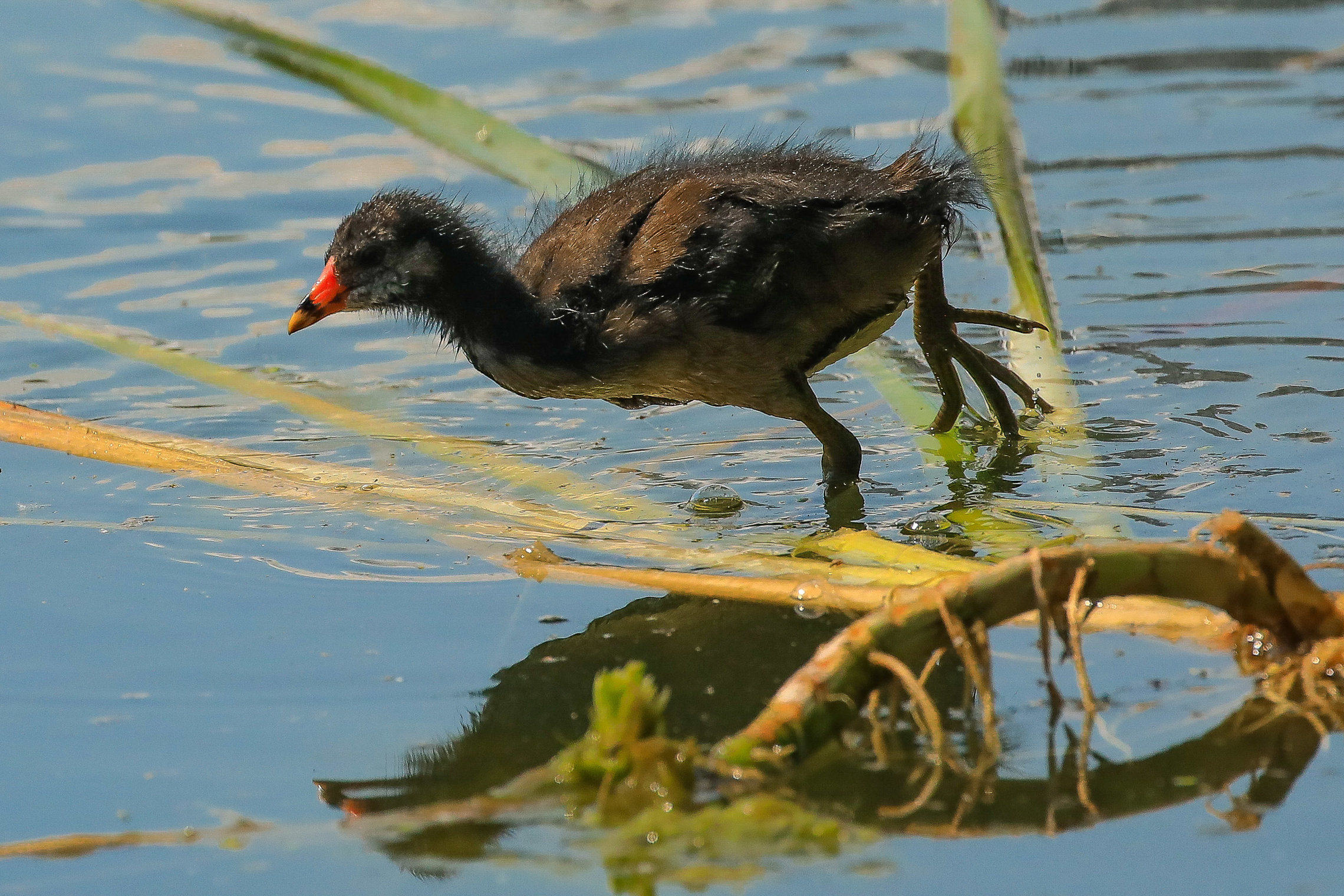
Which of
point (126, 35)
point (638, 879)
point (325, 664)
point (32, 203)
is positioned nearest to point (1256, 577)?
point (638, 879)

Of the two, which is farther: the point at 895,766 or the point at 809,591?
the point at 809,591

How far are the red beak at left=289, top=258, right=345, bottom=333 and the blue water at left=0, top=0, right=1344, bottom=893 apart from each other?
21.5 inches

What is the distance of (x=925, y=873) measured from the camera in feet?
9.07

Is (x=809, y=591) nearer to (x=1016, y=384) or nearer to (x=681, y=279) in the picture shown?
(x=681, y=279)

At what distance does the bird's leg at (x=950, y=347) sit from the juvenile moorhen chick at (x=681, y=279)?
1.24 feet

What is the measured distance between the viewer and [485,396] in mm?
6098

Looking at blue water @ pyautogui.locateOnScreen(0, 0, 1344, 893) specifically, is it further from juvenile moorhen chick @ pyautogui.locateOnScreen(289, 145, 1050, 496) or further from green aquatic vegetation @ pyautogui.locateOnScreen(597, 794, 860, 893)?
juvenile moorhen chick @ pyautogui.locateOnScreen(289, 145, 1050, 496)

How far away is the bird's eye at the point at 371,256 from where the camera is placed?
4.97 meters

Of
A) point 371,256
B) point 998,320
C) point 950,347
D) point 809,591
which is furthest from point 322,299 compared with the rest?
point 998,320

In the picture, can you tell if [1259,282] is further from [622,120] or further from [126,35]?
[126,35]

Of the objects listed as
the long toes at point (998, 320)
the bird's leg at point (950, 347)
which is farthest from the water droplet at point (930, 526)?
the long toes at point (998, 320)

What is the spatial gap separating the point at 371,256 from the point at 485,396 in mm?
1193

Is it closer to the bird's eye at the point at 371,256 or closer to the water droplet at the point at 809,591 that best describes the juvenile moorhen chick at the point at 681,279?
the bird's eye at the point at 371,256

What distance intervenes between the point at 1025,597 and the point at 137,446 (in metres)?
3.01
